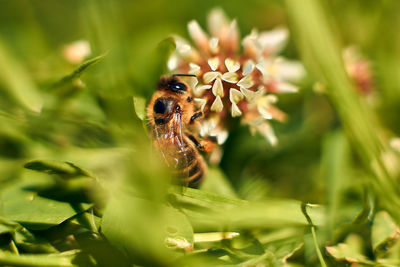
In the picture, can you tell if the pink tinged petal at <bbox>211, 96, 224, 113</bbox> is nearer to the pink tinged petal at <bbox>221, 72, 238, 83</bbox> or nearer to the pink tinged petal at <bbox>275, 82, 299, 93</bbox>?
the pink tinged petal at <bbox>221, 72, 238, 83</bbox>

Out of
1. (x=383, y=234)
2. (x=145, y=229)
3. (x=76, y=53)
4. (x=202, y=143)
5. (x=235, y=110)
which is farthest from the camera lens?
(x=76, y=53)

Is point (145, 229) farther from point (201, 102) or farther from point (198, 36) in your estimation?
point (198, 36)

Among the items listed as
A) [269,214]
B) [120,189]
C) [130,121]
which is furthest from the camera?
[130,121]

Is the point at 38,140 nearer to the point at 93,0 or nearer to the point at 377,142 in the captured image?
the point at 93,0

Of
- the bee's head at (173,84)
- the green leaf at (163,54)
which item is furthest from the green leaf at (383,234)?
the green leaf at (163,54)

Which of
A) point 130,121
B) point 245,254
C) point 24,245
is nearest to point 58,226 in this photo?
point 24,245

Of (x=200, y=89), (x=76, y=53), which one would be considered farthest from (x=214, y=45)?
(x=76, y=53)
